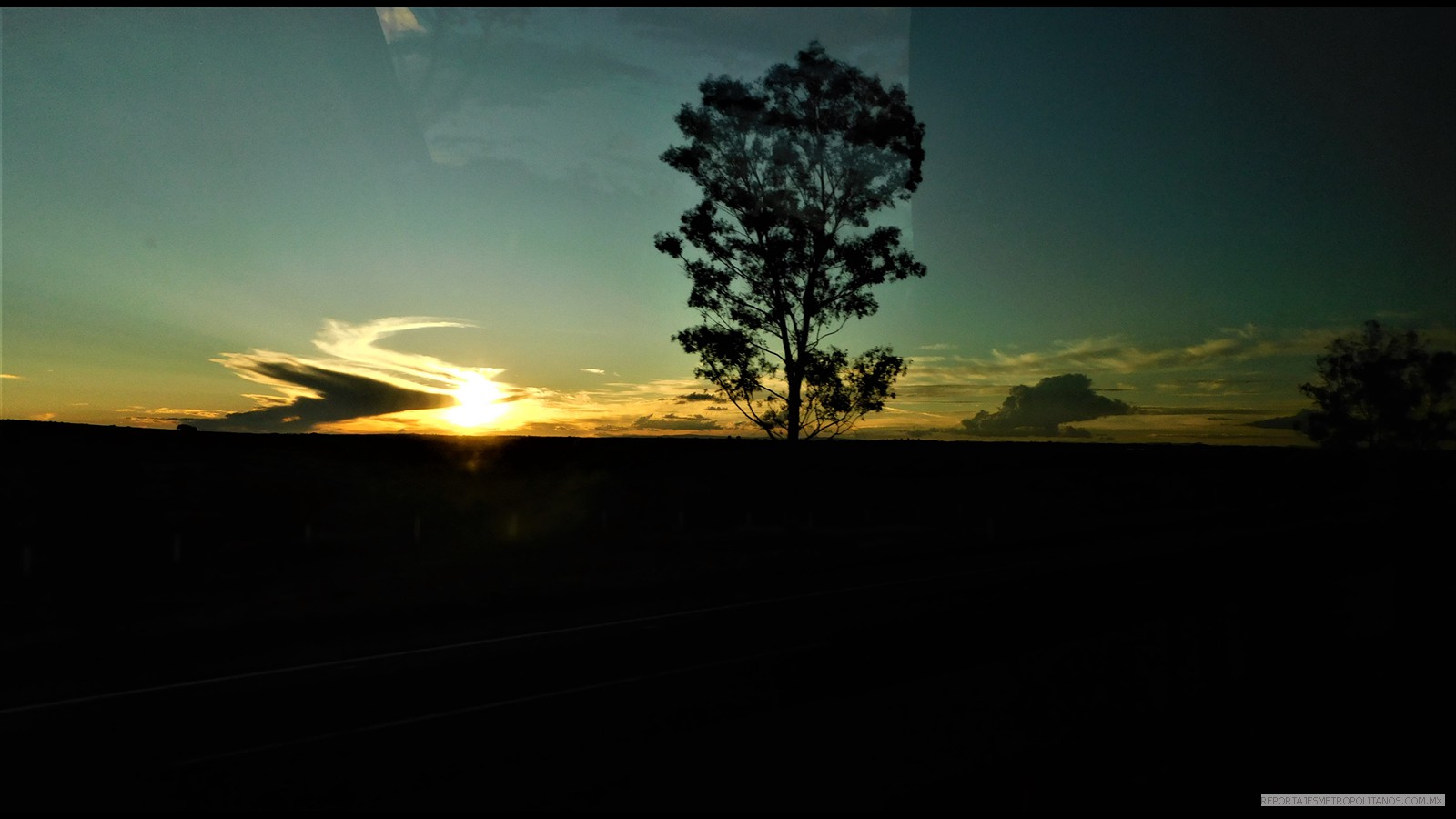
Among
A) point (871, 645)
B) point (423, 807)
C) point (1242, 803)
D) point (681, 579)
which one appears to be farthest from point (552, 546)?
point (1242, 803)

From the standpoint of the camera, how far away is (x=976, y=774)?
20.3ft

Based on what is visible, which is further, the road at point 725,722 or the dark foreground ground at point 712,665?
the dark foreground ground at point 712,665

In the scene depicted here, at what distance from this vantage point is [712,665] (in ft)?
33.2

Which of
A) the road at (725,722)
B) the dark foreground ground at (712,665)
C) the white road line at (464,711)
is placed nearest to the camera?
the road at (725,722)

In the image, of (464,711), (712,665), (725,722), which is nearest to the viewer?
(725,722)

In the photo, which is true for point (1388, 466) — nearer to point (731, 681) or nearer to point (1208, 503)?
point (1208, 503)

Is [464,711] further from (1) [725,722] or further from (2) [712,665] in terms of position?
(2) [712,665]

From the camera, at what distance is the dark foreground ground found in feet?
20.6

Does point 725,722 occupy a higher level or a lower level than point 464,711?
higher

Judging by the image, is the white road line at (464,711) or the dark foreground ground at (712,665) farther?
the white road line at (464,711)

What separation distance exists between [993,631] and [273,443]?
6041 centimetres

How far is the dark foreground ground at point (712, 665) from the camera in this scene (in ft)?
20.6

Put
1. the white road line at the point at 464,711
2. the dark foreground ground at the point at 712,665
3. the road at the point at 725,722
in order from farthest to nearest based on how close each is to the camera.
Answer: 1. the white road line at the point at 464,711
2. the dark foreground ground at the point at 712,665
3. the road at the point at 725,722

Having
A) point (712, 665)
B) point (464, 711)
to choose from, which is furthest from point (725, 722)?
point (464, 711)
